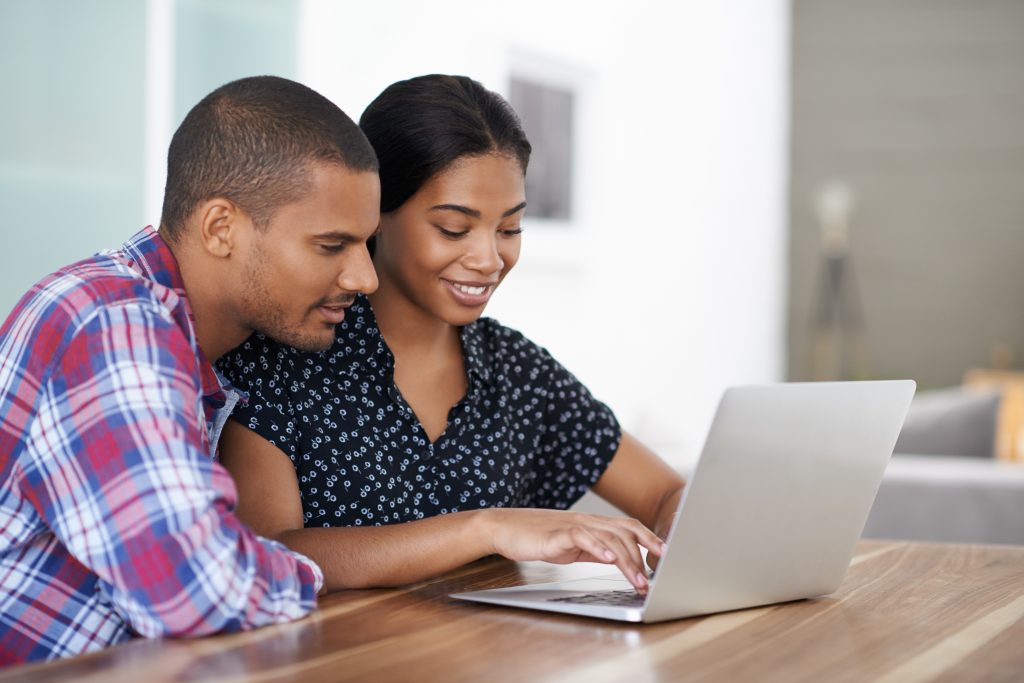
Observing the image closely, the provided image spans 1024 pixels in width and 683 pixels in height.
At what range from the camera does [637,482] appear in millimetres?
1832

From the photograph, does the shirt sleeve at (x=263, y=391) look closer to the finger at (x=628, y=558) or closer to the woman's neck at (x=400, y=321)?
the woman's neck at (x=400, y=321)

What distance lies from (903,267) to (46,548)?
22.0ft

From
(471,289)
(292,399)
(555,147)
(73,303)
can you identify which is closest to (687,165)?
(555,147)

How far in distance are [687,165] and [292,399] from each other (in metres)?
4.83

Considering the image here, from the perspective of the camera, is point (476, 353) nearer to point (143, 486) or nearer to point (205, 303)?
point (205, 303)

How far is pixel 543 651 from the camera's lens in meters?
1.01

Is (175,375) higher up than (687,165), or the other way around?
(687,165)

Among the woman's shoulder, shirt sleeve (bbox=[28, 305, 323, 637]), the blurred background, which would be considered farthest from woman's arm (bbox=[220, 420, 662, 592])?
the blurred background

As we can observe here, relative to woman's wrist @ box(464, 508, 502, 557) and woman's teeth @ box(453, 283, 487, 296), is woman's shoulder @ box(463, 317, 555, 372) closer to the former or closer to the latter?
woman's teeth @ box(453, 283, 487, 296)

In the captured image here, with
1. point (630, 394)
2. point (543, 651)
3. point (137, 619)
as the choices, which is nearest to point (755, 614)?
point (543, 651)

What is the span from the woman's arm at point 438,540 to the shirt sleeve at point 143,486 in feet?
0.73

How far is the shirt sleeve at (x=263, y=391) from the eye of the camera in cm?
143

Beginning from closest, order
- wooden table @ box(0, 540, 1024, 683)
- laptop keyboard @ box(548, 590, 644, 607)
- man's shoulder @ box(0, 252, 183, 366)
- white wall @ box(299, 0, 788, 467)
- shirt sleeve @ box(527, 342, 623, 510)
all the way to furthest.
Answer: wooden table @ box(0, 540, 1024, 683), man's shoulder @ box(0, 252, 183, 366), laptop keyboard @ box(548, 590, 644, 607), shirt sleeve @ box(527, 342, 623, 510), white wall @ box(299, 0, 788, 467)

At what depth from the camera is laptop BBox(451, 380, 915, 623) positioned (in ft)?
3.52
